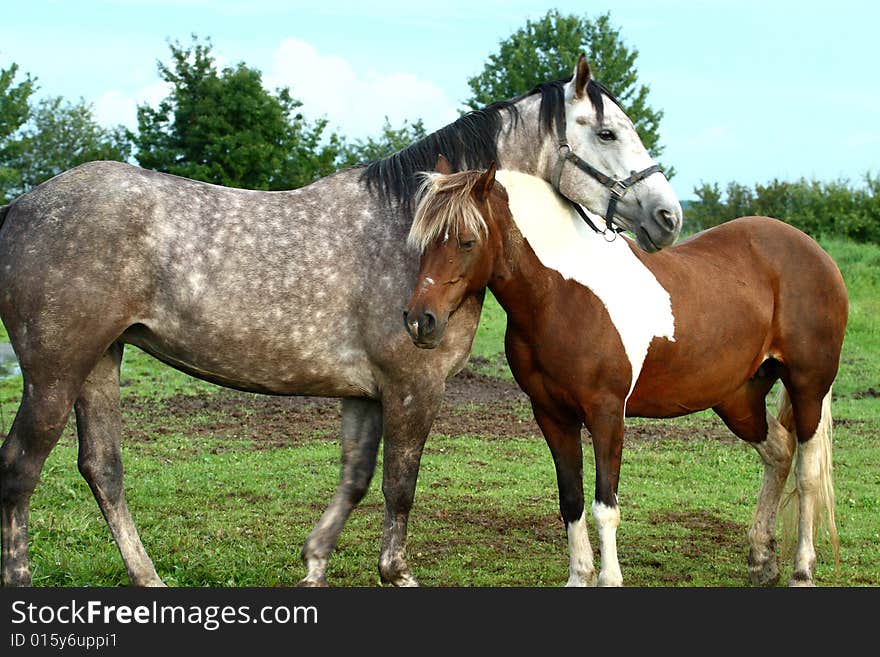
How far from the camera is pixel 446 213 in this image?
13.2ft

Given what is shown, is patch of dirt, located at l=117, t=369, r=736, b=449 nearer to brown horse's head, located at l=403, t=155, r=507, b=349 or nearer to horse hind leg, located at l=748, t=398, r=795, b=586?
horse hind leg, located at l=748, t=398, r=795, b=586

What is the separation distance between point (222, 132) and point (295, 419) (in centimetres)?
1575

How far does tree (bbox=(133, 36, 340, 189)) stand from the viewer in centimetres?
2330

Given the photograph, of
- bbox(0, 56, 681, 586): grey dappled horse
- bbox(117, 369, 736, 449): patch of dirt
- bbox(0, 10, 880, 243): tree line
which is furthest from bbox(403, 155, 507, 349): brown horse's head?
bbox(0, 10, 880, 243): tree line

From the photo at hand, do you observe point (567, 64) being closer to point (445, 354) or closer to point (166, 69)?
point (166, 69)

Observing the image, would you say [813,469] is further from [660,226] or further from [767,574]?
[660,226]

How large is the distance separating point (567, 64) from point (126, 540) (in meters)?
39.0

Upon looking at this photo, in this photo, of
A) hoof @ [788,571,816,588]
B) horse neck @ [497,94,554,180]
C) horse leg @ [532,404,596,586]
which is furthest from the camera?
hoof @ [788,571,816,588]

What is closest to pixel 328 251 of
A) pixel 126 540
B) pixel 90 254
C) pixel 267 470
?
pixel 90 254

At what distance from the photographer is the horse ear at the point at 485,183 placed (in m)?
4.08

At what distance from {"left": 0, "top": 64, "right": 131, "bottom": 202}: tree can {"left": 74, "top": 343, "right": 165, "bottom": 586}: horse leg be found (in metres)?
24.3

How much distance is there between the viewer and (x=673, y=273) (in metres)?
4.89

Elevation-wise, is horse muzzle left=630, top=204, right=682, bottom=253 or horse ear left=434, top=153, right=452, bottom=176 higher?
horse ear left=434, top=153, right=452, bottom=176

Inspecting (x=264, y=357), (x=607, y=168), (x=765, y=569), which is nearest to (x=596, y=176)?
(x=607, y=168)
